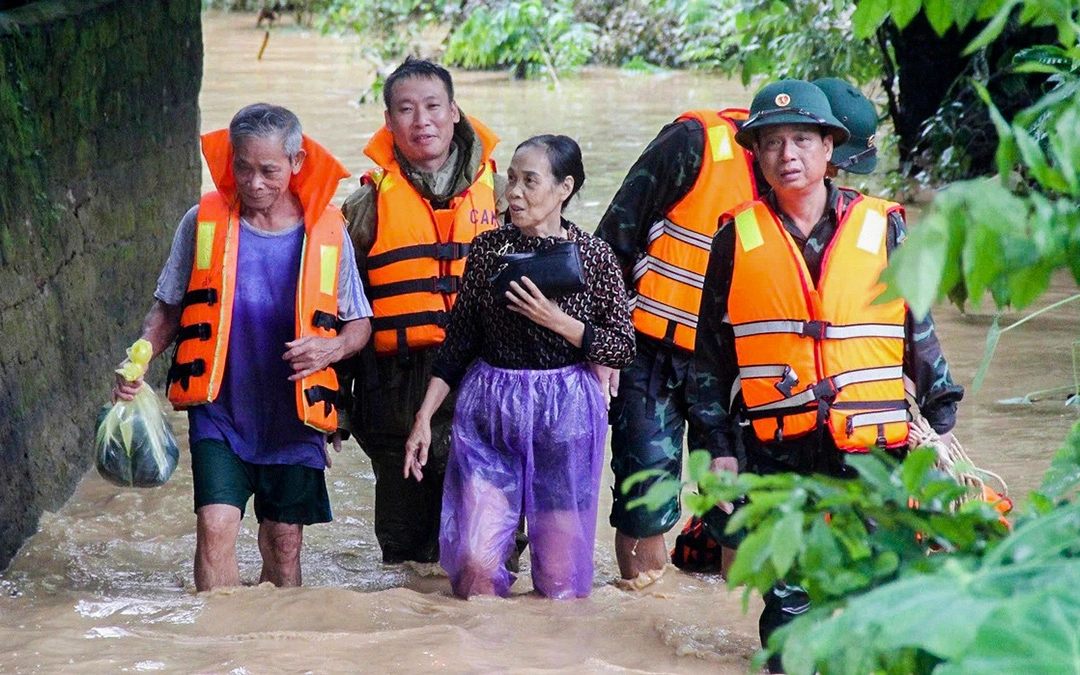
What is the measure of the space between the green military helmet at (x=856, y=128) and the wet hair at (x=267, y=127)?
1.72 meters

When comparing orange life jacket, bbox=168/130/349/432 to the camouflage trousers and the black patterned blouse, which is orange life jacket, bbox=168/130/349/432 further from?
the camouflage trousers

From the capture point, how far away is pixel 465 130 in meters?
5.36

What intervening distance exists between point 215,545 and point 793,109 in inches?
91.0

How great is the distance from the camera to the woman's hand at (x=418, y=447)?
4.75 m

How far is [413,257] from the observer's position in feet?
17.0

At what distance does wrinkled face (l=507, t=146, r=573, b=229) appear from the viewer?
15.2ft

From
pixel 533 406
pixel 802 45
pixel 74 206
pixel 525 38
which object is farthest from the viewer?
pixel 525 38

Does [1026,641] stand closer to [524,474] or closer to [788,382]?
[788,382]

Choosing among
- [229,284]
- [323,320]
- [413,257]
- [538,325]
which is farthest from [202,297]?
[538,325]

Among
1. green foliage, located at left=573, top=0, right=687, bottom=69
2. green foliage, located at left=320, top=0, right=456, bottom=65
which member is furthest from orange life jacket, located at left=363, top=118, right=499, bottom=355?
green foliage, located at left=573, top=0, right=687, bottom=69

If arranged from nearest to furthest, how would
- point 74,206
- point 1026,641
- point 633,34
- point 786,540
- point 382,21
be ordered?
1. point 1026,641
2. point 786,540
3. point 74,206
4. point 382,21
5. point 633,34

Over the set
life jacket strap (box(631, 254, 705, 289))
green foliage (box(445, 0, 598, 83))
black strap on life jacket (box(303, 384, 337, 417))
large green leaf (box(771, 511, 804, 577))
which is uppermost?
green foliage (box(445, 0, 598, 83))

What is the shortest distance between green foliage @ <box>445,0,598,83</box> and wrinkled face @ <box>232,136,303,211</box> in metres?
17.2

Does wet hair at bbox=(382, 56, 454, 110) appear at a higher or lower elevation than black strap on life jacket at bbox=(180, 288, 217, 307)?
higher
